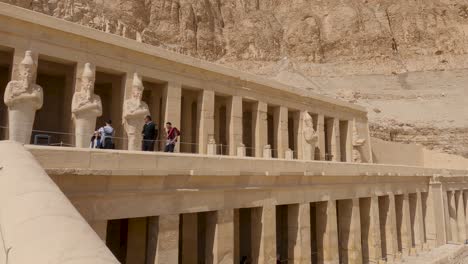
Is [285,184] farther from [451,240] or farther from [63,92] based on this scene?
[451,240]

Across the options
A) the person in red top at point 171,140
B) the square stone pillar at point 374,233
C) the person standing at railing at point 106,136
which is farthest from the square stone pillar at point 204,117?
the square stone pillar at point 374,233

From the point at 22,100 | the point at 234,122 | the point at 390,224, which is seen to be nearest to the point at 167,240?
the point at 22,100

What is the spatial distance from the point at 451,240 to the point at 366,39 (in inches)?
1673

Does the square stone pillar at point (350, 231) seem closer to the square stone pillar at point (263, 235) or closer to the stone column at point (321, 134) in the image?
the square stone pillar at point (263, 235)

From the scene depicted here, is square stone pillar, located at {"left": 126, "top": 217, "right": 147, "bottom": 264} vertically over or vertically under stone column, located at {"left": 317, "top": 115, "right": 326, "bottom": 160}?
under

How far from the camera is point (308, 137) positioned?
730 inches

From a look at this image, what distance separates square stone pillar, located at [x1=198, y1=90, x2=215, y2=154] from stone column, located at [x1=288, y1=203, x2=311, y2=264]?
191 inches

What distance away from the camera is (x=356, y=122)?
23.8 meters

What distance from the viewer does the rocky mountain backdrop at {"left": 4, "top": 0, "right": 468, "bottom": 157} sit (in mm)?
46406

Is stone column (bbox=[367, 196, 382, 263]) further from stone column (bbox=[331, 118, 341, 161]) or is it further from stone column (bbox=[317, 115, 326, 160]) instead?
stone column (bbox=[331, 118, 341, 161])

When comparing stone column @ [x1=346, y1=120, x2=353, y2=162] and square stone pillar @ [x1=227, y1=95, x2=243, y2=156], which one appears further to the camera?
stone column @ [x1=346, y1=120, x2=353, y2=162]

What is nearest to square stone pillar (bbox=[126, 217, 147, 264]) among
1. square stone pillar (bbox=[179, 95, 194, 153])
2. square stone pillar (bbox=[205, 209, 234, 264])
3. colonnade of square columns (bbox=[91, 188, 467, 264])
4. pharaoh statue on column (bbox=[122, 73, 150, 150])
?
colonnade of square columns (bbox=[91, 188, 467, 264])

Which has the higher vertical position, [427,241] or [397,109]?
[397,109]

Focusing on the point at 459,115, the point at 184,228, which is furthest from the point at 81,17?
the point at 459,115
